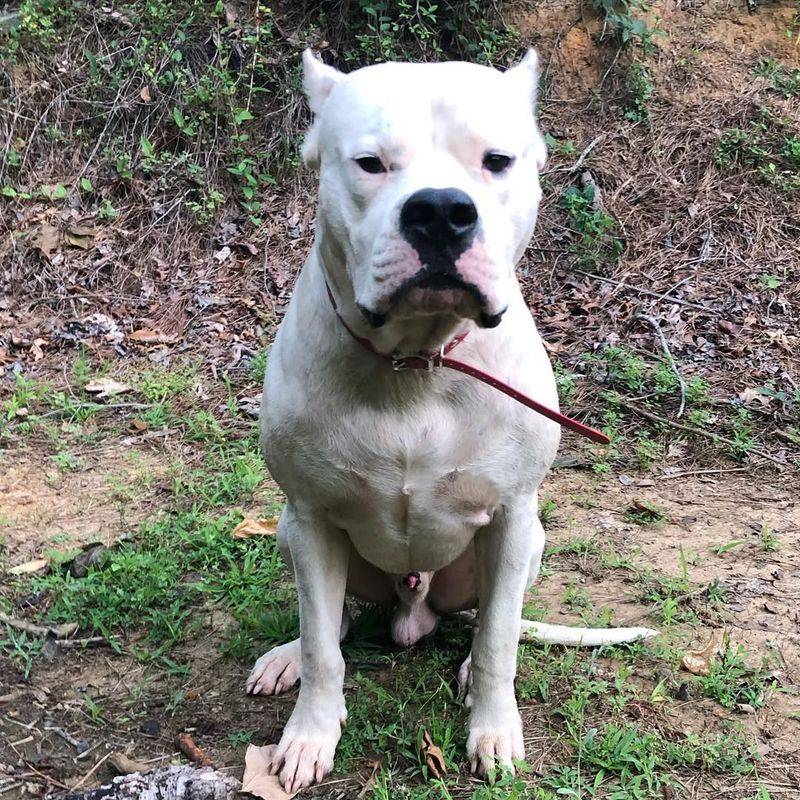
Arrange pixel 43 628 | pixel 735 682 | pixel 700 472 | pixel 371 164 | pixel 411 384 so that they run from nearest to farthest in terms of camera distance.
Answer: pixel 371 164 → pixel 411 384 → pixel 735 682 → pixel 43 628 → pixel 700 472

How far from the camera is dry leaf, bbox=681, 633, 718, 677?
9.54 feet

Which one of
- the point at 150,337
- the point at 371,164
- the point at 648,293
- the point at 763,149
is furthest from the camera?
the point at 763,149

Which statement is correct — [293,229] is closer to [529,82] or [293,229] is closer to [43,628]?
[43,628]

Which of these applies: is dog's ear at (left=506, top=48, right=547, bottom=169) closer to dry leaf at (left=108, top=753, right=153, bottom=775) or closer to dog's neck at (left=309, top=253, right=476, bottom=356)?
dog's neck at (left=309, top=253, right=476, bottom=356)

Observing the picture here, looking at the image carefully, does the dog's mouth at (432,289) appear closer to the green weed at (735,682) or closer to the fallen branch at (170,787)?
the fallen branch at (170,787)

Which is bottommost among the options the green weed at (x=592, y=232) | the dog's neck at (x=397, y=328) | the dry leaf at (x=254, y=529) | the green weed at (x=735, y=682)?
the dry leaf at (x=254, y=529)

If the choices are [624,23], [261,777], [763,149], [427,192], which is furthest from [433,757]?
[624,23]

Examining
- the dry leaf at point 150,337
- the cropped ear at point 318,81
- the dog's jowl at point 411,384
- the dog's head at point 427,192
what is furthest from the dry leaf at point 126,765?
Answer: the dry leaf at point 150,337

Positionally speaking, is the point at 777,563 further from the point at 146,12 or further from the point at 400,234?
the point at 146,12

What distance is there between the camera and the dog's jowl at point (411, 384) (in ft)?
6.46

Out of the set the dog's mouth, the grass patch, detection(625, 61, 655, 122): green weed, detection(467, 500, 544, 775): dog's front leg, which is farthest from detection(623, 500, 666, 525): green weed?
detection(625, 61, 655, 122): green weed

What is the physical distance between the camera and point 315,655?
2.56 metres

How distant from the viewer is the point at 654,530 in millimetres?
3852

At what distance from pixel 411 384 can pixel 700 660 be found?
1441 mm
